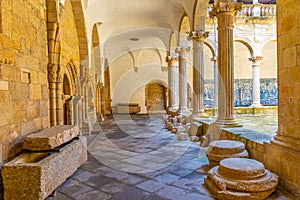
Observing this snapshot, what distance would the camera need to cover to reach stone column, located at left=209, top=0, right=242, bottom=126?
4.71 metres

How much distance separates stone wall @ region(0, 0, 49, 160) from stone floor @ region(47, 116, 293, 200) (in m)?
1.03

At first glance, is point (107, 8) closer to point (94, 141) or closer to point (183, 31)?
point (183, 31)

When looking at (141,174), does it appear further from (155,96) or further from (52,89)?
A: (155,96)

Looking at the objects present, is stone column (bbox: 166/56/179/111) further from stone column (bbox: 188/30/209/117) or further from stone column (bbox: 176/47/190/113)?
stone column (bbox: 188/30/209/117)

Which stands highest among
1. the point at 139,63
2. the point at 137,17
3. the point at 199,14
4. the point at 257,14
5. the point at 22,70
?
the point at 257,14

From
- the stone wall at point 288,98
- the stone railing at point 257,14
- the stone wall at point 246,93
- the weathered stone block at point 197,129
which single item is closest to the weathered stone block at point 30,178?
the stone wall at point 288,98

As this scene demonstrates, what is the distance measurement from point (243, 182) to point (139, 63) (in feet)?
48.4

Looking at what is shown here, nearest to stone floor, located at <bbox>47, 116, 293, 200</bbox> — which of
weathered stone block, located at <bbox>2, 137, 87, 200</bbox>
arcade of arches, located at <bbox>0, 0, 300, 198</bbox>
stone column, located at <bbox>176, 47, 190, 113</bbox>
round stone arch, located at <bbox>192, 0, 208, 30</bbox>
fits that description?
weathered stone block, located at <bbox>2, 137, 87, 200</bbox>

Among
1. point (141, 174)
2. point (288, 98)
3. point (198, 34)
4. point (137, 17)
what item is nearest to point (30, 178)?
point (141, 174)

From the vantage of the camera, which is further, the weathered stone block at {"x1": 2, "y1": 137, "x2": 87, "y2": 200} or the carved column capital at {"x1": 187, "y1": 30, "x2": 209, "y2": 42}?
the carved column capital at {"x1": 187, "y1": 30, "x2": 209, "y2": 42}

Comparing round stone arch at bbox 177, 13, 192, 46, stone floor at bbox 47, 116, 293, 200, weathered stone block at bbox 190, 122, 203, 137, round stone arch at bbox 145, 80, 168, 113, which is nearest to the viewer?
stone floor at bbox 47, 116, 293, 200

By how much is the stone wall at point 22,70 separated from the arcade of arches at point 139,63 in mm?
13

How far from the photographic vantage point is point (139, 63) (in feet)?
55.0

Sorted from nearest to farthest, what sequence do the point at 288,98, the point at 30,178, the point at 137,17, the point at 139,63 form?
the point at 30,178 → the point at 288,98 → the point at 137,17 → the point at 139,63
